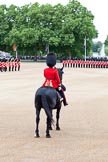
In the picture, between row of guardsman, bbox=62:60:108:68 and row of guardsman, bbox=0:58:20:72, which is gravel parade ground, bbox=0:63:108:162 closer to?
row of guardsman, bbox=0:58:20:72

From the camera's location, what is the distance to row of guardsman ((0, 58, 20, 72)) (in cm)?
4533

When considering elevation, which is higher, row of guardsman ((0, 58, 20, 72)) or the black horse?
the black horse

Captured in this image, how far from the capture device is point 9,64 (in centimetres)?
4678

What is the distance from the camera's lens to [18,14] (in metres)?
92.2

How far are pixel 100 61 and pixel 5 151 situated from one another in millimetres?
52287

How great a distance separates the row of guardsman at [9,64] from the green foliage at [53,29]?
34.9 meters

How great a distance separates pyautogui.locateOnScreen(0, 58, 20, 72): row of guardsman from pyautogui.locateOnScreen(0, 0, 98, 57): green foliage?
34.9 metres

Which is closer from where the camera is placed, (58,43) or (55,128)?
(55,128)

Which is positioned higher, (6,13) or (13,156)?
(6,13)

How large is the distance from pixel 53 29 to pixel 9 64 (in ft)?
134

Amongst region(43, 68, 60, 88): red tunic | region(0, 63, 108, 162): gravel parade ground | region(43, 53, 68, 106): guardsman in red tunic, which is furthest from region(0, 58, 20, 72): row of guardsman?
region(43, 68, 60, 88): red tunic

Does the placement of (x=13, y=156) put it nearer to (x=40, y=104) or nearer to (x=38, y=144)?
(x=38, y=144)

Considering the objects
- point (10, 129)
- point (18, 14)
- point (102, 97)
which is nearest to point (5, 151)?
point (10, 129)

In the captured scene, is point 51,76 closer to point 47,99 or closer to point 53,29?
point 47,99
